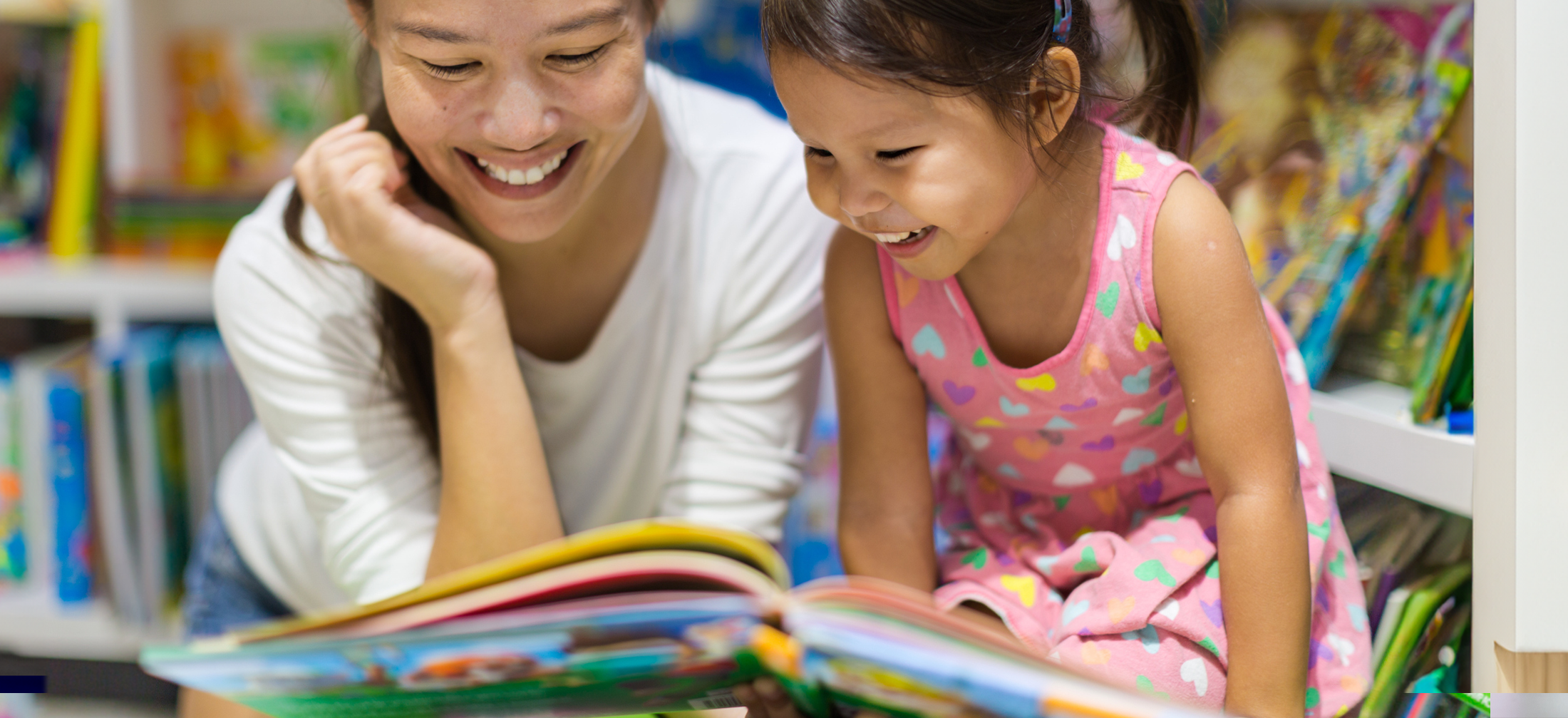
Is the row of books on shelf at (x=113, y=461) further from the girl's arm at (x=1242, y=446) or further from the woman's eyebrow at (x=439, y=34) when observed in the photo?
the girl's arm at (x=1242, y=446)

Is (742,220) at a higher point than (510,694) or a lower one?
higher

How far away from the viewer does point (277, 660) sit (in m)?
0.47

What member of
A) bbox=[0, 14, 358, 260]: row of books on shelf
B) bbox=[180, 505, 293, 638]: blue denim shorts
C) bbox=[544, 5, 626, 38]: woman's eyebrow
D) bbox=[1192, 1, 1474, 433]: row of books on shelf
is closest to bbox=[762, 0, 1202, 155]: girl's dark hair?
bbox=[544, 5, 626, 38]: woman's eyebrow

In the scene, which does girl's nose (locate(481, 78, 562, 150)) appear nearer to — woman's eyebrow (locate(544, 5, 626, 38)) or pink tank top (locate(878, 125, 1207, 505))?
woman's eyebrow (locate(544, 5, 626, 38))

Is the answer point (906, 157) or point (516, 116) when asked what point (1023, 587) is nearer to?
point (906, 157)

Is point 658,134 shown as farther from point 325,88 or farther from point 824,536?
point 325,88

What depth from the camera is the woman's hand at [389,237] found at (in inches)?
31.1

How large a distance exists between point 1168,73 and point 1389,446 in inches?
13.7

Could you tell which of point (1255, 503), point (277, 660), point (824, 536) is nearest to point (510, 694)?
point (277, 660)

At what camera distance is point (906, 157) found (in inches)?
25.0

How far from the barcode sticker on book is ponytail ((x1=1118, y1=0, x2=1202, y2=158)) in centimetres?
49

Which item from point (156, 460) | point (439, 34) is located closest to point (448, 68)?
point (439, 34)

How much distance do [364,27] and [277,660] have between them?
0.50 m

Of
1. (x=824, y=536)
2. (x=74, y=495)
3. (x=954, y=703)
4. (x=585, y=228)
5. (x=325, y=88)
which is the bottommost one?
(x=954, y=703)
